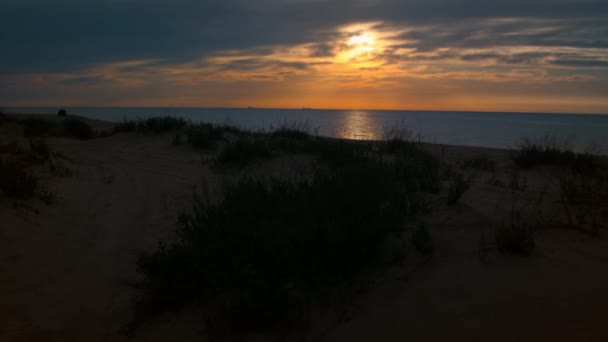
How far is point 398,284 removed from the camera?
3.84 metres

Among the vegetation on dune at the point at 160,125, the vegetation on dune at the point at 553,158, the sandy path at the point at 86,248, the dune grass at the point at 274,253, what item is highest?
the vegetation on dune at the point at 160,125

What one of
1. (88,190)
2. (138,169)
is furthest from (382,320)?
(138,169)

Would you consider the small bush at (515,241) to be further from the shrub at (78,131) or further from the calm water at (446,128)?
the shrub at (78,131)

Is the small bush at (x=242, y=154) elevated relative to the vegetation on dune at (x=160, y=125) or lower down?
lower down

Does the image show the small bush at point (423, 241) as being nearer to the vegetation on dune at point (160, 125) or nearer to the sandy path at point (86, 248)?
the sandy path at point (86, 248)

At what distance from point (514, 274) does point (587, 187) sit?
97.2 inches

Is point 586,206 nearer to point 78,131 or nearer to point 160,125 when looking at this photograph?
point 160,125

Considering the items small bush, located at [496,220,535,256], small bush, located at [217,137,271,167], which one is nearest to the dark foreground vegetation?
small bush, located at [496,220,535,256]

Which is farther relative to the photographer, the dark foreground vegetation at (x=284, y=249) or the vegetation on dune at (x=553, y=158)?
the vegetation on dune at (x=553, y=158)

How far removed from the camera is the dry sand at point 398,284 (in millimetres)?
3311

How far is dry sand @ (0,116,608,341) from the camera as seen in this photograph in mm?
3311

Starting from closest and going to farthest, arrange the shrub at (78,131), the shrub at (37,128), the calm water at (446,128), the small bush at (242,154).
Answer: the small bush at (242,154), the shrub at (37,128), the shrub at (78,131), the calm water at (446,128)

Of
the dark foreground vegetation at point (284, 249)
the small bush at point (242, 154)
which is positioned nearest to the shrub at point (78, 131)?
the small bush at point (242, 154)

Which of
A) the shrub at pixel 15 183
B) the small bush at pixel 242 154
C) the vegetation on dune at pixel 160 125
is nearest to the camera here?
the shrub at pixel 15 183
